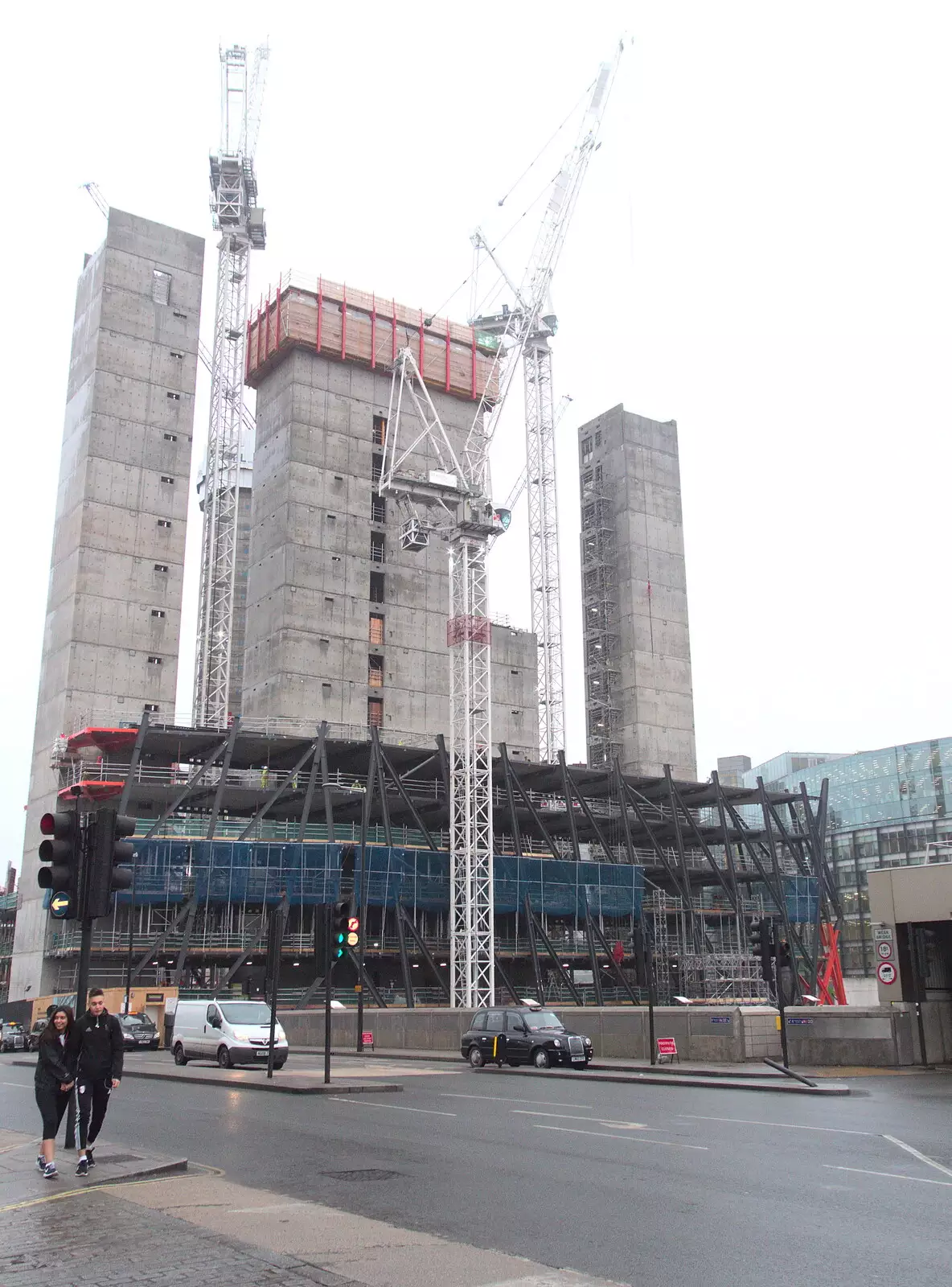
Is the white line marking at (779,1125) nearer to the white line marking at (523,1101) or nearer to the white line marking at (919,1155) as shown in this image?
the white line marking at (919,1155)

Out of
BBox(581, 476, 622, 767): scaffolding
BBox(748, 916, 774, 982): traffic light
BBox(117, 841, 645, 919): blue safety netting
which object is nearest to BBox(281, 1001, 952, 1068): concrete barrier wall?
BBox(748, 916, 774, 982): traffic light

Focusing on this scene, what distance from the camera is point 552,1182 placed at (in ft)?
36.2

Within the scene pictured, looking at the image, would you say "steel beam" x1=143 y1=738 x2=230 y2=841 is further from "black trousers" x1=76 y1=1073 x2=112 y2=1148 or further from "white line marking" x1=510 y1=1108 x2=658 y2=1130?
"black trousers" x1=76 y1=1073 x2=112 y2=1148

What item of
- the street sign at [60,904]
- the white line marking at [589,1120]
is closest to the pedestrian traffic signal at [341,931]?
the white line marking at [589,1120]

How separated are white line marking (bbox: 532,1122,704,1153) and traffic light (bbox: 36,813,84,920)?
7.13m

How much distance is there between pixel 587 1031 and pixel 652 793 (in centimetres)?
5504

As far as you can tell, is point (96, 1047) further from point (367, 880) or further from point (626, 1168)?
point (367, 880)

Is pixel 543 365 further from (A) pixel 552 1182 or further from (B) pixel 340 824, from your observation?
(A) pixel 552 1182

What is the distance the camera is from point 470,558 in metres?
67.6

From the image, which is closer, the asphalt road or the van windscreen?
the asphalt road

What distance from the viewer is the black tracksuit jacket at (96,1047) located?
11.6 metres

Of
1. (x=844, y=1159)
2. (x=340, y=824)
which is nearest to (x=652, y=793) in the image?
(x=340, y=824)

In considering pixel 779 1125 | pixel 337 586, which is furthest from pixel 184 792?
pixel 779 1125

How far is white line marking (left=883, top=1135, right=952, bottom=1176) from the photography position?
38.8 feet
